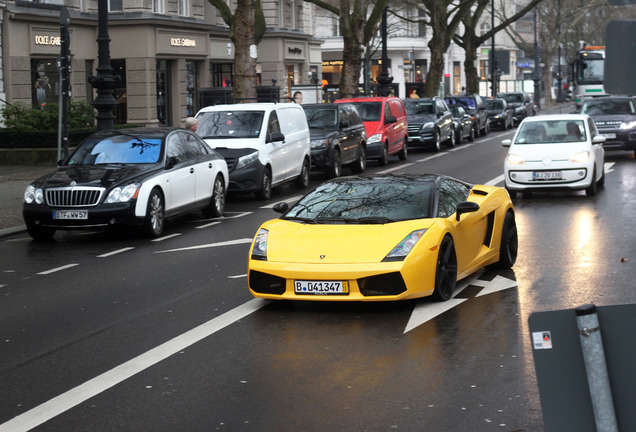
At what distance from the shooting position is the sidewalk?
57.2ft

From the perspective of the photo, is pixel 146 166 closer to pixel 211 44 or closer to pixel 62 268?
pixel 62 268

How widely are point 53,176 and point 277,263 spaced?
7225 millimetres

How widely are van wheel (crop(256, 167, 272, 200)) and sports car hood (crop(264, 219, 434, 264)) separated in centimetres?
1092

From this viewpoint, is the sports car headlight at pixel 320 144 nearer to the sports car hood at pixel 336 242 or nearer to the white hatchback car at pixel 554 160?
the white hatchback car at pixel 554 160

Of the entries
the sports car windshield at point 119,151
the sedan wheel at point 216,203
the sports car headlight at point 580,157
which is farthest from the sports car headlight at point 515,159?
the sports car windshield at point 119,151

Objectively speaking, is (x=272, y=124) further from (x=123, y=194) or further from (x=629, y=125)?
(x=629, y=125)

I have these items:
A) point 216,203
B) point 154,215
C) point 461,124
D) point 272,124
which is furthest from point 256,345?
point 461,124

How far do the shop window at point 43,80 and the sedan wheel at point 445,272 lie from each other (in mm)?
29234

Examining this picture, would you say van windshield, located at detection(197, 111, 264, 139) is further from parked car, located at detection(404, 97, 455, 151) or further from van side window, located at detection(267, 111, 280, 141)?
parked car, located at detection(404, 97, 455, 151)

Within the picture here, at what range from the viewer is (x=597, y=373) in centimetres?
328

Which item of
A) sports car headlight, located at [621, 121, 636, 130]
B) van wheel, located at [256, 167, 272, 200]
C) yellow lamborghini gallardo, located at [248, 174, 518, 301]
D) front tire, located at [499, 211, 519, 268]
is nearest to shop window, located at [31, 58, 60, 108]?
van wheel, located at [256, 167, 272, 200]

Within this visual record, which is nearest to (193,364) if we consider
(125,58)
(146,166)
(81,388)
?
(81,388)

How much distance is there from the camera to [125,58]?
42469 millimetres

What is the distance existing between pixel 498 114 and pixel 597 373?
4935 centimetres
